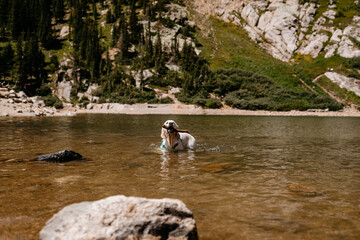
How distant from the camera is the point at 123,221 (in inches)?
98.1

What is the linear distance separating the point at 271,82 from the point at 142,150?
221 feet

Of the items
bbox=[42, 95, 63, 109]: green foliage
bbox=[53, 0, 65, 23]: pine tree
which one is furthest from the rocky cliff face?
bbox=[42, 95, 63, 109]: green foliage

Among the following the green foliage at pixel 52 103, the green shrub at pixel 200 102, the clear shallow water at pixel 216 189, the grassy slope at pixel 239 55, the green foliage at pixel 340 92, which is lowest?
the clear shallow water at pixel 216 189

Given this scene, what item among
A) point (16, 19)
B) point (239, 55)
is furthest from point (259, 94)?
point (16, 19)

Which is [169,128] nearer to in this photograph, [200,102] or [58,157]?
[58,157]

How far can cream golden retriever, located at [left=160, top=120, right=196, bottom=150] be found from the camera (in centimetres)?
849

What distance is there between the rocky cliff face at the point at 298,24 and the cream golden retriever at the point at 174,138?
322 ft

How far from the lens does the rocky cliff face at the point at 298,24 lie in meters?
91.7

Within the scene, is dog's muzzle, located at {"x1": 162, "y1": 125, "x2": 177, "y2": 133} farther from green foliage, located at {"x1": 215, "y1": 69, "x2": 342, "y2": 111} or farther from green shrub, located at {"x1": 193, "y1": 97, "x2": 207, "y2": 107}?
green foliage, located at {"x1": 215, "y1": 69, "x2": 342, "y2": 111}

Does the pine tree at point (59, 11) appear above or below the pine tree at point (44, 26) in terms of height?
above

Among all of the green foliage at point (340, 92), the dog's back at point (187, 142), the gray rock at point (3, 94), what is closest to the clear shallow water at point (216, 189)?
the dog's back at point (187, 142)

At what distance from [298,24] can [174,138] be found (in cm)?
11437

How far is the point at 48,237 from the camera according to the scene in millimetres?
2412

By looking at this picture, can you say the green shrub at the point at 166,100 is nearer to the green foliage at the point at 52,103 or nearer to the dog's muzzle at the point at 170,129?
the green foliage at the point at 52,103
